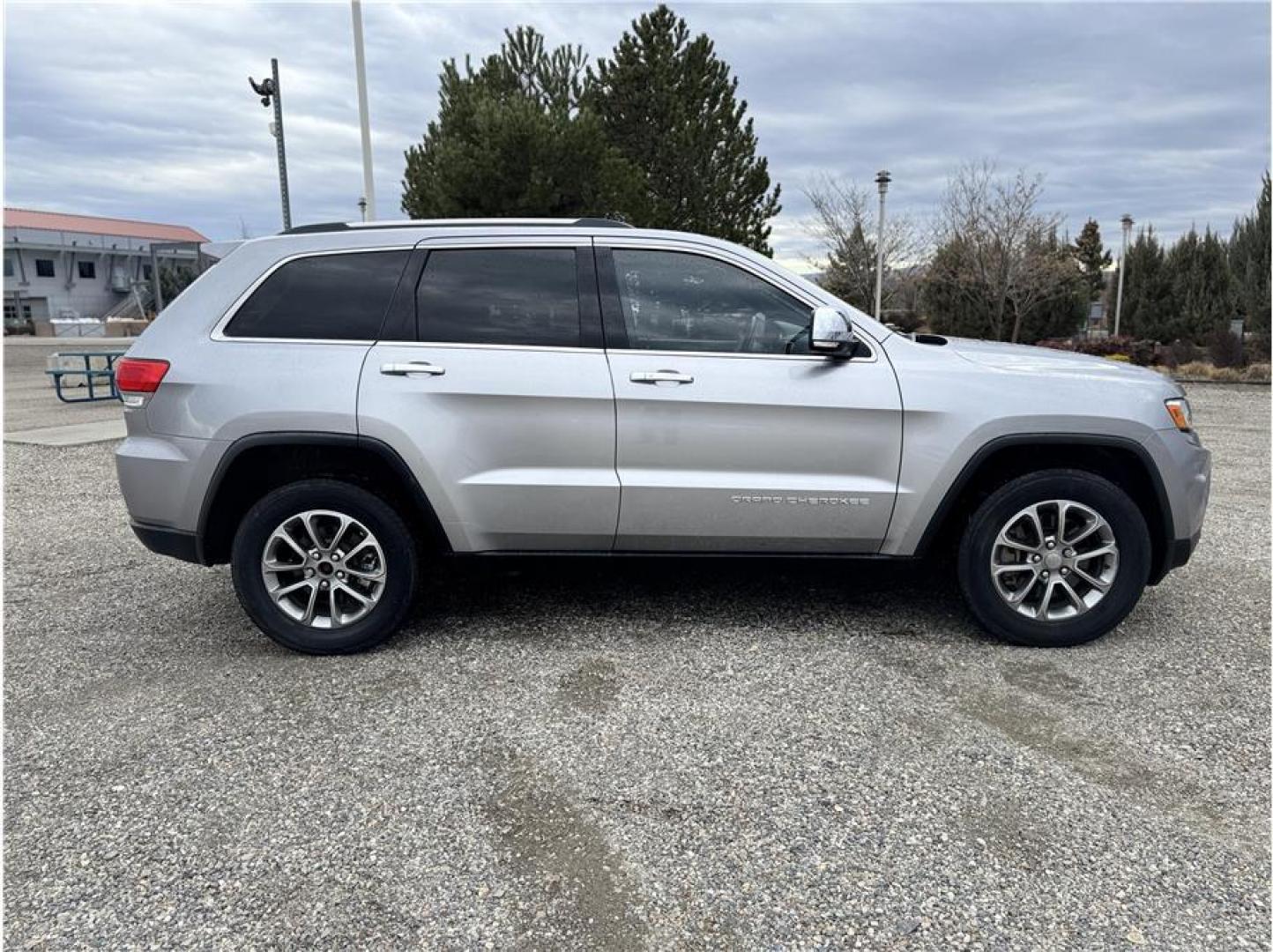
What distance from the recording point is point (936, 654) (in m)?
3.91

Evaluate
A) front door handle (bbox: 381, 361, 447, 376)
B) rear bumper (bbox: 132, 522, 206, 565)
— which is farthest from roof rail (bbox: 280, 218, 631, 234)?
rear bumper (bbox: 132, 522, 206, 565)

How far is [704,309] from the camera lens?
391 cm

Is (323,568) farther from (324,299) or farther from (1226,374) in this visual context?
(1226,374)

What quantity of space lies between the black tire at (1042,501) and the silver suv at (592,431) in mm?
11

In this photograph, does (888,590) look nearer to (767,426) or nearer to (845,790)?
(767,426)

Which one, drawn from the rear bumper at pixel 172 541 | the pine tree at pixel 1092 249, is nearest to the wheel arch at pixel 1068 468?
the rear bumper at pixel 172 541

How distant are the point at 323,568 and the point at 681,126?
1793 centimetres

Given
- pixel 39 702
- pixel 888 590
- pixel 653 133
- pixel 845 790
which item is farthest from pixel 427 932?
pixel 653 133

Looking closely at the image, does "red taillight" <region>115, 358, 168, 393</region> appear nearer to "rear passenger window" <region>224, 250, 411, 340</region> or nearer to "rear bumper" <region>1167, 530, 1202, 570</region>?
"rear passenger window" <region>224, 250, 411, 340</region>

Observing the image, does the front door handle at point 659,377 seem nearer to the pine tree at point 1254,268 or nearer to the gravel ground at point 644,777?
the gravel ground at point 644,777

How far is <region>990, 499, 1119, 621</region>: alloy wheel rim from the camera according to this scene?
3859 millimetres

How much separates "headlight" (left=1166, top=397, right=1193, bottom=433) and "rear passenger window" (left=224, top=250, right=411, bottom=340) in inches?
135

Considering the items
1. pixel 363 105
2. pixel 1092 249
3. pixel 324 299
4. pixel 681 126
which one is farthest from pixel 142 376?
pixel 1092 249

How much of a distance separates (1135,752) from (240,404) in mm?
3676
